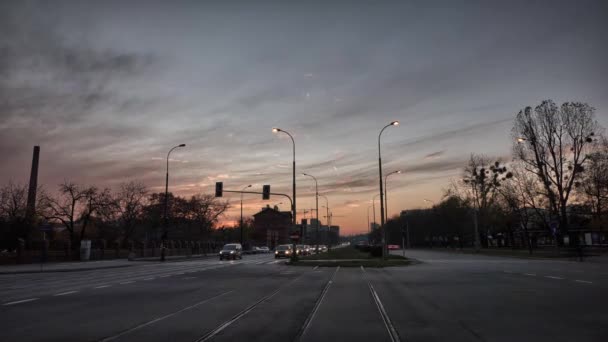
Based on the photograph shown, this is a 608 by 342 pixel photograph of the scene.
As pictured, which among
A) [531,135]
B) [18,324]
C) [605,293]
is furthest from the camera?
[531,135]

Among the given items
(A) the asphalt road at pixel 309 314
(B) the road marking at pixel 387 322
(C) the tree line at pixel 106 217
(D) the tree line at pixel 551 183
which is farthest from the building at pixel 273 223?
(B) the road marking at pixel 387 322

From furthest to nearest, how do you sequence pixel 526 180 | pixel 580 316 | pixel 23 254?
pixel 526 180
pixel 23 254
pixel 580 316

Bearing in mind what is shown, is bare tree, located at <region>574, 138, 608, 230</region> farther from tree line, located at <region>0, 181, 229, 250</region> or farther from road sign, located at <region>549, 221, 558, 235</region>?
tree line, located at <region>0, 181, 229, 250</region>

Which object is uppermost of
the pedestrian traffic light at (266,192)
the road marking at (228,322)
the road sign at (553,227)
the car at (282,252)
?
the pedestrian traffic light at (266,192)

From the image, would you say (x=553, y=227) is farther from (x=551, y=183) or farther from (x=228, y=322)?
(x=228, y=322)

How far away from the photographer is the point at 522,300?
476 inches

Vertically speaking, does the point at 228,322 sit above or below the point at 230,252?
below

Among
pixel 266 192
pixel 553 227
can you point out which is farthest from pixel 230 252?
pixel 553 227

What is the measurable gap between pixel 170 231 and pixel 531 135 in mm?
79183

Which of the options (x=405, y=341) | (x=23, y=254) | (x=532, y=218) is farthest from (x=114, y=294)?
(x=532, y=218)

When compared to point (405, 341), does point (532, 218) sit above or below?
above

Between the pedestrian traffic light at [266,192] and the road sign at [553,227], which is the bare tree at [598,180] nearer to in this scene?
the road sign at [553,227]

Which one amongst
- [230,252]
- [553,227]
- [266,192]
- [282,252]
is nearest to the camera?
[266,192]

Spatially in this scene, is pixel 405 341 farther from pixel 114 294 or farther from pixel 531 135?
pixel 531 135
